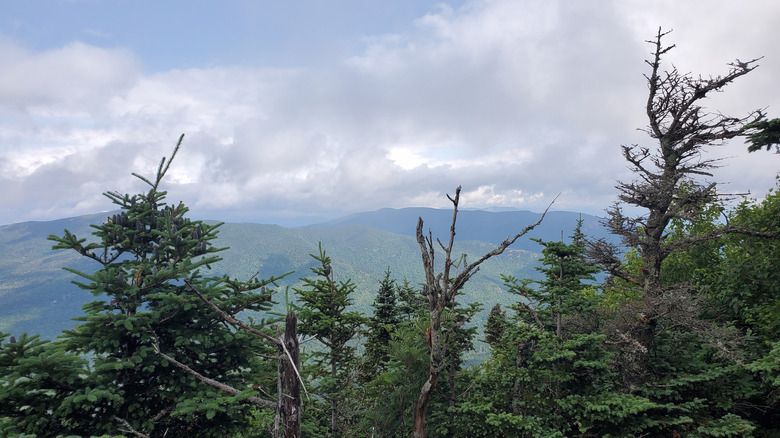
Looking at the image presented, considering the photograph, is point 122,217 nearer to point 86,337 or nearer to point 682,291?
point 86,337

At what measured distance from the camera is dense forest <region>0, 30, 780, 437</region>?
29.9 feet

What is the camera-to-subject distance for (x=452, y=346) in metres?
14.7

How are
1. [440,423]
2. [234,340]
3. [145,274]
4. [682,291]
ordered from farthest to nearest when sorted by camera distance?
[440,423] → [682,291] → [234,340] → [145,274]

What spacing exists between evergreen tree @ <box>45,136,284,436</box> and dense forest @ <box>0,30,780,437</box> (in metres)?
0.06

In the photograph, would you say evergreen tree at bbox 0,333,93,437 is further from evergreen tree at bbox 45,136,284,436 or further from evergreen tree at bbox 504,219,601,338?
evergreen tree at bbox 504,219,601,338

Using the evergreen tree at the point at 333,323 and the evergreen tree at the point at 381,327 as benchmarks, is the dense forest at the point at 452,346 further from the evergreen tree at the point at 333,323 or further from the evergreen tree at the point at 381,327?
the evergreen tree at the point at 381,327

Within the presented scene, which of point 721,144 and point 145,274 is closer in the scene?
point 145,274

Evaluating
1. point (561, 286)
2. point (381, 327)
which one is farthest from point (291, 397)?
point (381, 327)

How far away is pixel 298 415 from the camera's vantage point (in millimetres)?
6547

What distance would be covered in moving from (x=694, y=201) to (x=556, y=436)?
8.80 m

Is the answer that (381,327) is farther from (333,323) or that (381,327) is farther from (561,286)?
(561,286)

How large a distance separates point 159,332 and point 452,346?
9862mm

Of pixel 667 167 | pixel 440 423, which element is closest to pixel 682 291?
pixel 667 167

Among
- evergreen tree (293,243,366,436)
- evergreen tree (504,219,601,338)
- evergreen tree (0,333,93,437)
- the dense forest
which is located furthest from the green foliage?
evergreen tree (0,333,93,437)
